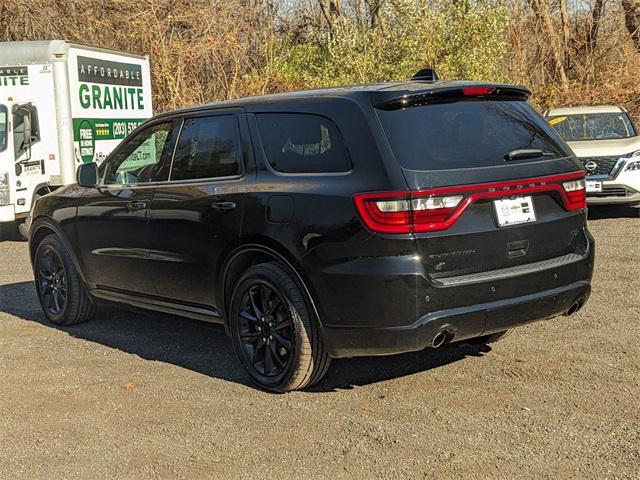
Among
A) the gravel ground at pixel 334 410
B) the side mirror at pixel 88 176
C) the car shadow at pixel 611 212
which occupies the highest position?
the side mirror at pixel 88 176

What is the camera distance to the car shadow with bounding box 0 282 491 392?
5.63 meters

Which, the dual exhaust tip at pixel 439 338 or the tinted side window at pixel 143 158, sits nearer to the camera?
the dual exhaust tip at pixel 439 338

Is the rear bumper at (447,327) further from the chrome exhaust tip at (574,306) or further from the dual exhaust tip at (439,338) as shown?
the chrome exhaust tip at (574,306)

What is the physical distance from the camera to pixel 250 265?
17.8 ft

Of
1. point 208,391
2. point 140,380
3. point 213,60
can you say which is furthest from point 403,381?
point 213,60

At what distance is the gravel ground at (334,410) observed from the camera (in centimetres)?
419

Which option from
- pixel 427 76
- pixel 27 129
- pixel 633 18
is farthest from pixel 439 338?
pixel 633 18

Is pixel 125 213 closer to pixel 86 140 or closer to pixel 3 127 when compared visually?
pixel 3 127

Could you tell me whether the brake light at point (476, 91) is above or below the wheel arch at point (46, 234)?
above

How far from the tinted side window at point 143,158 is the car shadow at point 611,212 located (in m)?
8.61

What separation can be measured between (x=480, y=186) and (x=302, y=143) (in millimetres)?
1123

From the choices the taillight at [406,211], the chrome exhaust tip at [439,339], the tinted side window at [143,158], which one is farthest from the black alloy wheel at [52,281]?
the chrome exhaust tip at [439,339]

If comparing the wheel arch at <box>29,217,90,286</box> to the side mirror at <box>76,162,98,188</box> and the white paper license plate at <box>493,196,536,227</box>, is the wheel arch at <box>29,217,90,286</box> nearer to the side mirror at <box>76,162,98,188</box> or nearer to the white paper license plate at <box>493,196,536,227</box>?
the side mirror at <box>76,162,98,188</box>

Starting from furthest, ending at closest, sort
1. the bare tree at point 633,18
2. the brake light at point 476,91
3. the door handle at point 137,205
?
the bare tree at point 633,18 → the door handle at point 137,205 → the brake light at point 476,91
